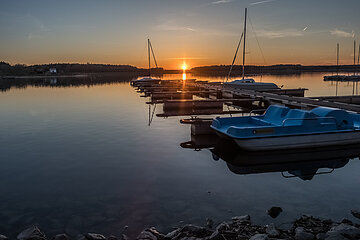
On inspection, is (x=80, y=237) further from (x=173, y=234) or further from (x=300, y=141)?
Answer: (x=300, y=141)

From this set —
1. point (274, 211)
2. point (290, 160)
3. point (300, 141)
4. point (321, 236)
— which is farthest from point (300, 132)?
point (321, 236)

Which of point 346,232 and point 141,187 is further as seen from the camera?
point 141,187

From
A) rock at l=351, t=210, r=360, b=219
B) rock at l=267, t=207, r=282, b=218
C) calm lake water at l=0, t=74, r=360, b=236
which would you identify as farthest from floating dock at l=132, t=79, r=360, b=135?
rock at l=351, t=210, r=360, b=219

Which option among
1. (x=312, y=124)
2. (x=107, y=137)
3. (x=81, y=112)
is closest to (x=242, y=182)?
(x=312, y=124)

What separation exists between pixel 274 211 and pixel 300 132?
5948mm

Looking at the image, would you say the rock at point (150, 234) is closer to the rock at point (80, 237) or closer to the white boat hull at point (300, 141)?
the rock at point (80, 237)

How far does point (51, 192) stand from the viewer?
8984 mm

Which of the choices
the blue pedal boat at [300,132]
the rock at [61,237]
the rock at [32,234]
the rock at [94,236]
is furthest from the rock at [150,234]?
the blue pedal boat at [300,132]

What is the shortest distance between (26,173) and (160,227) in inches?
255

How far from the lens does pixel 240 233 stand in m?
6.29

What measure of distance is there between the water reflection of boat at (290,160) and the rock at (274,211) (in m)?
3.06

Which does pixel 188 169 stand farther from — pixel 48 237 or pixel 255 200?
pixel 48 237

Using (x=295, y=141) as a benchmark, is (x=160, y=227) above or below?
below

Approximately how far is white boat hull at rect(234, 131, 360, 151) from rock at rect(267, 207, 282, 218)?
463 cm
